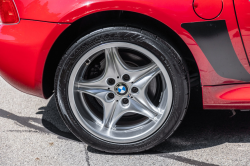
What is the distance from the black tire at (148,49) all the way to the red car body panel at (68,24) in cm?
13

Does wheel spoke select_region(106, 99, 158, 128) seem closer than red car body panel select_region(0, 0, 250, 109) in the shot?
No

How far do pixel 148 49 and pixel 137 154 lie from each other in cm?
79

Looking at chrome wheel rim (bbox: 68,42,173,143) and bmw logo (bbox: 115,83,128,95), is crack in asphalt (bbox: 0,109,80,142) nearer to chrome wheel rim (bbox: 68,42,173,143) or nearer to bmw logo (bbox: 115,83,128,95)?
chrome wheel rim (bbox: 68,42,173,143)

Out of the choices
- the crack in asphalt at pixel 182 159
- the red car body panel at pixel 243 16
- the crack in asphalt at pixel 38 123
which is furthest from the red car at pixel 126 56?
the crack in asphalt at pixel 38 123

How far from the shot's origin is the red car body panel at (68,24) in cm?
164

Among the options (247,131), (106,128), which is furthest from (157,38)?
(247,131)

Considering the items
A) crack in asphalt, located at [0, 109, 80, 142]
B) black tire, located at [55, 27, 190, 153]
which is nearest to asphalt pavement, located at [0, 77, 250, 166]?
crack in asphalt, located at [0, 109, 80, 142]

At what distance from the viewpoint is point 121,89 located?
76.9 inches

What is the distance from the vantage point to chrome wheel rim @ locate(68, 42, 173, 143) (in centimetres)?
191

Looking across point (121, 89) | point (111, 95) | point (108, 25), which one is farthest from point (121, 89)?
point (108, 25)

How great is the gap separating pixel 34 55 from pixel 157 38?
841mm

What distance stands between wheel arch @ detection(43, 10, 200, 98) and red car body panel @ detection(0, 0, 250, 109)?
10 centimetres

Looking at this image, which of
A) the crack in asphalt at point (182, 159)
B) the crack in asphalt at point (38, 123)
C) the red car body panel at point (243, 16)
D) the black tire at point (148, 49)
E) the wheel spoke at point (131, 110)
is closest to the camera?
the red car body panel at point (243, 16)

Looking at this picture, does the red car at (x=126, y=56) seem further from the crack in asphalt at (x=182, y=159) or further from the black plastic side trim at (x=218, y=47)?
the crack in asphalt at (x=182, y=159)
